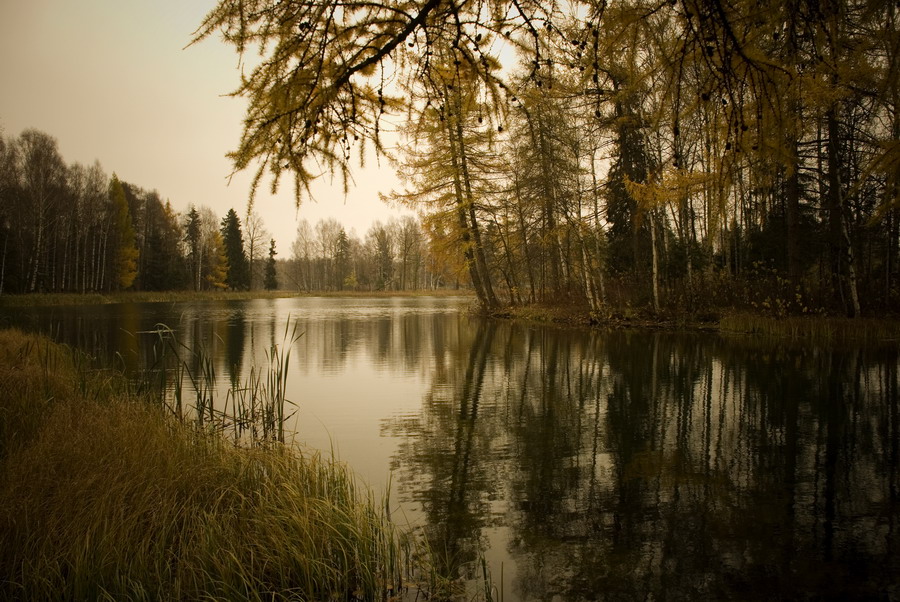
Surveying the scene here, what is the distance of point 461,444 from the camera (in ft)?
21.1

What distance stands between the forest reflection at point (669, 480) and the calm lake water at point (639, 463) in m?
0.02

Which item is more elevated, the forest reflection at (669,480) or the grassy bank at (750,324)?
the grassy bank at (750,324)

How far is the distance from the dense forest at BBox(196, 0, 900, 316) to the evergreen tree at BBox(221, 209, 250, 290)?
150ft

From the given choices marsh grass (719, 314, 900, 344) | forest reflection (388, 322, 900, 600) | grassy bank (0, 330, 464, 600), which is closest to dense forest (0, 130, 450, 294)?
marsh grass (719, 314, 900, 344)

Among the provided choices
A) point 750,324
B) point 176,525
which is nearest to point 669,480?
point 176,525

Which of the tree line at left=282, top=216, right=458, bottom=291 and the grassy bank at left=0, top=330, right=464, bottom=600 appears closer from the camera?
the grassy bank at left=0, top=330, right=464, bottom=600

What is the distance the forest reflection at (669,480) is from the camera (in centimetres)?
352

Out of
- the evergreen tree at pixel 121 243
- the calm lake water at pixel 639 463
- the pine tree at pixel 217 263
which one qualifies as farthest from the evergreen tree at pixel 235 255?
the calm lake water at pixel 639 463

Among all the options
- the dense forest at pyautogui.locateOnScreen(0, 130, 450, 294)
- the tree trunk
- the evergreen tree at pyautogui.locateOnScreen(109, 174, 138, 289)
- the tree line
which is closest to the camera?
the tree trunk

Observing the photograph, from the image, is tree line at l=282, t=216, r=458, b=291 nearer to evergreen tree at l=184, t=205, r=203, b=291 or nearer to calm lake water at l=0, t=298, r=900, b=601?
evergreen tree at l=184, t=205, r=203, b=291

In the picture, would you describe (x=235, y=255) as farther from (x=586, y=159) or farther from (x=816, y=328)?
(x=816, y=328)

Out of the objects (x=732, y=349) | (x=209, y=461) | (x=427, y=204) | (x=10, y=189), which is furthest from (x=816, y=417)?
(x=10, y=189)

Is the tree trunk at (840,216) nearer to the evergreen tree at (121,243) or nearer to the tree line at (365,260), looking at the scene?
the evergreen tree at (121,243)

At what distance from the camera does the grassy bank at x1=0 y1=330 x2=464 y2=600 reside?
9.37 feet
